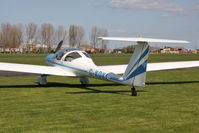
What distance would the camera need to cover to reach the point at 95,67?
48.8ft

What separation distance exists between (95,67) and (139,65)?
11.3ft

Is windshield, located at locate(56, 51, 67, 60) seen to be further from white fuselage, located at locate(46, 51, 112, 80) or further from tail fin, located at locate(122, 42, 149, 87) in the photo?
tail fin, located at locate(122, 42, 149, 87)

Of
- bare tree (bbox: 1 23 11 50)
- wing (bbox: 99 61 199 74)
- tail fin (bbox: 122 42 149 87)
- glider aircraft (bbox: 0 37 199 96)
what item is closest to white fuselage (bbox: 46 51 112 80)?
glider aircraft (bbox: 0 37 199 96)

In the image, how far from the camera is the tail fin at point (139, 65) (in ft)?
38.8

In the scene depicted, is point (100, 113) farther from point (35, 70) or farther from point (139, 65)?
point (35, 70)

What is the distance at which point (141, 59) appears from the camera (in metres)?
11.9

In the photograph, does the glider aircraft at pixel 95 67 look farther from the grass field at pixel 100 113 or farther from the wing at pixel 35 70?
the grass field at pixel 100 113

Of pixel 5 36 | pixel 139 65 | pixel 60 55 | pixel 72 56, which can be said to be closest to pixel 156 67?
pixel 72 56

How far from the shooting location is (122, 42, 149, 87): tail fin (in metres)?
11.8

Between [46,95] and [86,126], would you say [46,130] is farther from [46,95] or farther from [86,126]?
[46,95]

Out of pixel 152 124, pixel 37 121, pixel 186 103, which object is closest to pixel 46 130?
pixel 37 121

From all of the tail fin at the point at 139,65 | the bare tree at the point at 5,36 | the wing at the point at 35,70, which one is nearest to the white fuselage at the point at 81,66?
the wing at the point at 35,70

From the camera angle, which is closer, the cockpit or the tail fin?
the tail fin

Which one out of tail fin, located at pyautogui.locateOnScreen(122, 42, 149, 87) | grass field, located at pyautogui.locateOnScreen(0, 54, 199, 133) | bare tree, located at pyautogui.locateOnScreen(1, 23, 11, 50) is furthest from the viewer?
bare tree, located at pyautogui.locateOnScreen(1, 23, 11, 50)
